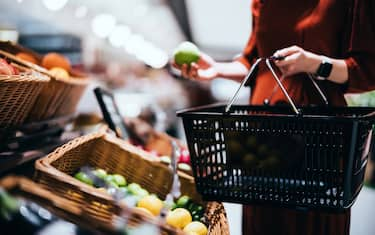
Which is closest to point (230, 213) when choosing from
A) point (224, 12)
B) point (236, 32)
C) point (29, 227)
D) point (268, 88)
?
point (268, 88)

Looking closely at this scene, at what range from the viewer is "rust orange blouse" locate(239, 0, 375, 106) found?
4.14ft

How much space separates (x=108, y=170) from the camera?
5.23 feet

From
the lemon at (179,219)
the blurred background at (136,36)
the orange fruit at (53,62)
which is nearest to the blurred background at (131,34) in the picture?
the blurred background at (136,36)

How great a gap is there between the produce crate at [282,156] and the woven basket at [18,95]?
48cm

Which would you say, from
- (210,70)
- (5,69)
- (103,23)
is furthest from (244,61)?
(103,23)

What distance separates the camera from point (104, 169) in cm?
158

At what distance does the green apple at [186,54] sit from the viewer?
1.54m

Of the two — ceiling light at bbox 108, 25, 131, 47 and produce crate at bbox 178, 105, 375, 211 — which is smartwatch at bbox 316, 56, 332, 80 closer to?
produce crate at bbox 178, 105, 375, 211

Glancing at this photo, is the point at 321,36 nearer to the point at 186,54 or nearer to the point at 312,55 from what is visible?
the point at 312,55

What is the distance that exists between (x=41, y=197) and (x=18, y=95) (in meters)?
0.66

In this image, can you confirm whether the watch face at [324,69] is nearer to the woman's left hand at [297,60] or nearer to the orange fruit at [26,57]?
the woman's left hand at [297,60]

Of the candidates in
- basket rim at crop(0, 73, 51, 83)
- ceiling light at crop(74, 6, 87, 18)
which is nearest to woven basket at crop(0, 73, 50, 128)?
basket rim at crop(0, 73, 51, 83)

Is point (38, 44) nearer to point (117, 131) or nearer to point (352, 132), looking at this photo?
point (117, 131)

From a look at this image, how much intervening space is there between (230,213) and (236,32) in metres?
3.68
